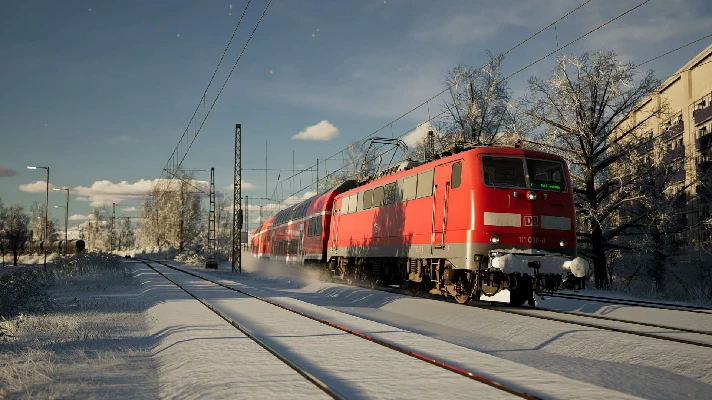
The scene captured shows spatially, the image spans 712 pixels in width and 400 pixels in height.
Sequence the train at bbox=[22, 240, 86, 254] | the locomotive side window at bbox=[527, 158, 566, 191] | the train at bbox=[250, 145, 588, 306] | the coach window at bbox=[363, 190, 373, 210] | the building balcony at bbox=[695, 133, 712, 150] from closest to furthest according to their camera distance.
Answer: the train at bbox=[250, 145, 588, 306] < the locomotive side window at bbox=[527, 158, 566, 191] < the coach window at bbox=[363, 190, 373, 210] < the building balcony at bbox=[695, 133, 712, 150] < the train at bbox=[22, 240, 86, 254]

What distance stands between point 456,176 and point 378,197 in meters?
5.65

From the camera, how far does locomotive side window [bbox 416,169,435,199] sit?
15789 mm

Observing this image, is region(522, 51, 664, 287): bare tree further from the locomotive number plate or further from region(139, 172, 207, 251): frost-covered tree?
region(139, 172, 207, 251): frost-covered tree

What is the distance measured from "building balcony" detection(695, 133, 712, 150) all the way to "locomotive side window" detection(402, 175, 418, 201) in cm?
3725

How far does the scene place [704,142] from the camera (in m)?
46.0

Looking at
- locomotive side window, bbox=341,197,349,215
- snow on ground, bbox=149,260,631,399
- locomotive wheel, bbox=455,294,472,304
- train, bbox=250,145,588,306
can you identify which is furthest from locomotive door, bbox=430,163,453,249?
locomotive side window, bbox=341,197,349,215

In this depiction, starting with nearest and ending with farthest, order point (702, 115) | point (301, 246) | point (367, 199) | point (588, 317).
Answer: point (588, 317), point (367, 199), point (301, 246), point (702, 115)

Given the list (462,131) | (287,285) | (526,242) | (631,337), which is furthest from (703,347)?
(462,131)

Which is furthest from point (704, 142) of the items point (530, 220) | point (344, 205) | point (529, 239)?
point (529, 239)

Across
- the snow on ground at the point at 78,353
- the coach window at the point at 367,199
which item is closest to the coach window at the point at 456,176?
the coach window at the point at 367,199

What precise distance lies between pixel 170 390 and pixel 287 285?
20574mm

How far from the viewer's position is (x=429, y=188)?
15.8 metres

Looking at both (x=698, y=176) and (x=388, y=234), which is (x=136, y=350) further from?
(x=698, y=176)

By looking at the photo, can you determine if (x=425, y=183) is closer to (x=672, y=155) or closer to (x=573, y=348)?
(x=573, y=348)
